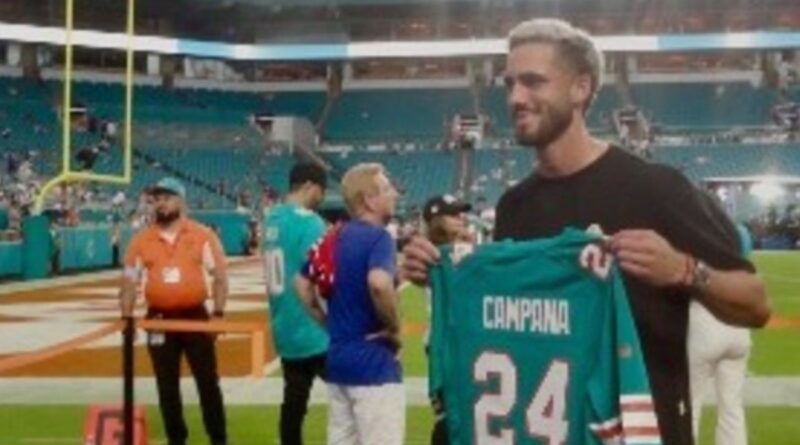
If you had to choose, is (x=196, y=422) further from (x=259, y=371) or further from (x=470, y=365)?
(x=470, y=365)

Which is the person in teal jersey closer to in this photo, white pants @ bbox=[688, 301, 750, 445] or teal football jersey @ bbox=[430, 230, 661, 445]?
white pants @ bbox=[688, 301, 750, 445]

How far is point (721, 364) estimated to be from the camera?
23.8ft

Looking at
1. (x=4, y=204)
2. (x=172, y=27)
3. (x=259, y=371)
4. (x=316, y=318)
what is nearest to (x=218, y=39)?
(x=172, y=27)

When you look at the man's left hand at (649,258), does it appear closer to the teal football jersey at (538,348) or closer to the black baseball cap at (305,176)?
the teal football jersey at (538,348)

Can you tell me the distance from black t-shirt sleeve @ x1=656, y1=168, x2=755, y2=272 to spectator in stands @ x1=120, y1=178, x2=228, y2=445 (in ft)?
19.5

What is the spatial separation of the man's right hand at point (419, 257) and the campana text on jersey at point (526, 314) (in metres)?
0.18

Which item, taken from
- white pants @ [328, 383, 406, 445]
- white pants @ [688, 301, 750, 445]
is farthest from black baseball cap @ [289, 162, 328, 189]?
white pants @ [688, 301, 750, 445]

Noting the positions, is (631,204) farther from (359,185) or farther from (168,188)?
(168,188)

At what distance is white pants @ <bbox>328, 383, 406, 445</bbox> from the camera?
618 centimetres

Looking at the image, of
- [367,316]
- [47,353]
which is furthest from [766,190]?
[367,316]

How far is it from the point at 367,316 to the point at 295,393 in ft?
5.92

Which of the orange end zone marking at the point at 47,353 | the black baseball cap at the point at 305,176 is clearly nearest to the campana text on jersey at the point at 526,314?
the black baseball cap at the point at 305,176

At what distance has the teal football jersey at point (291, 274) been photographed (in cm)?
793

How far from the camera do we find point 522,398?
3.51 m
